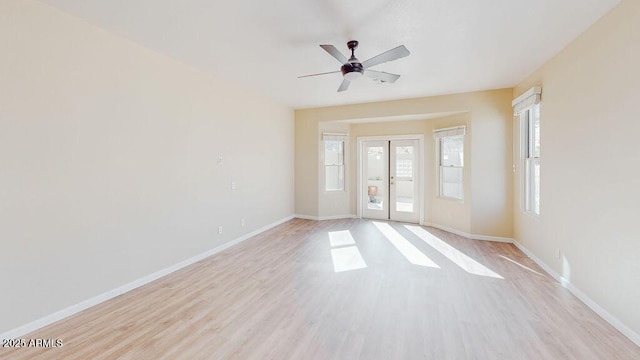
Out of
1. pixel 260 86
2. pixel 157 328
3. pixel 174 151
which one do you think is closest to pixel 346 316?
pixel 157 328

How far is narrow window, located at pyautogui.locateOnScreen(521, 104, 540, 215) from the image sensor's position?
3.90 meters

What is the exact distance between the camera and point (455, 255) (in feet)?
13.2

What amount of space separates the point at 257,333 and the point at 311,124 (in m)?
4.92

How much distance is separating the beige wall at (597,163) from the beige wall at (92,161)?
460cm

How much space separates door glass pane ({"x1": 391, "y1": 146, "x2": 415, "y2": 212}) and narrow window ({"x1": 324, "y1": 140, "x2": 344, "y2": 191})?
134cm

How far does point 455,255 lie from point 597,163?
211 centimetres

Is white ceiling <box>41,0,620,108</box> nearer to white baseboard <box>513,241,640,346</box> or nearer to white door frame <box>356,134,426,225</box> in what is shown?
white door frame <box>356,134,426,225</box>

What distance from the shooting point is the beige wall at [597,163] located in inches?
83.4

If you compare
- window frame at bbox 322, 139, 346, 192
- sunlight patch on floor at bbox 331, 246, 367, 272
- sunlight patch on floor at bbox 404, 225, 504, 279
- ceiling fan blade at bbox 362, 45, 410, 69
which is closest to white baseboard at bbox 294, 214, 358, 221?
window frame at bbox 322, 139, 346, 192

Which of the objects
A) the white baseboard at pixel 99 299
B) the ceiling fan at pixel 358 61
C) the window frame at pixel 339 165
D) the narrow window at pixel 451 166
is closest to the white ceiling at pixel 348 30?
the ceiling fan at pixel 358 61

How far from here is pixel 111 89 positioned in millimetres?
2742

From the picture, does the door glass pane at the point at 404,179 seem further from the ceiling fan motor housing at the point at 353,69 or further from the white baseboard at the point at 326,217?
the ceiling fan motor housing at the point at 353,69

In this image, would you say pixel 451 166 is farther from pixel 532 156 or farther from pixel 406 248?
pixel 406 248

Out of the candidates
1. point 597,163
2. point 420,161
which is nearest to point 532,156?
point 597,163
